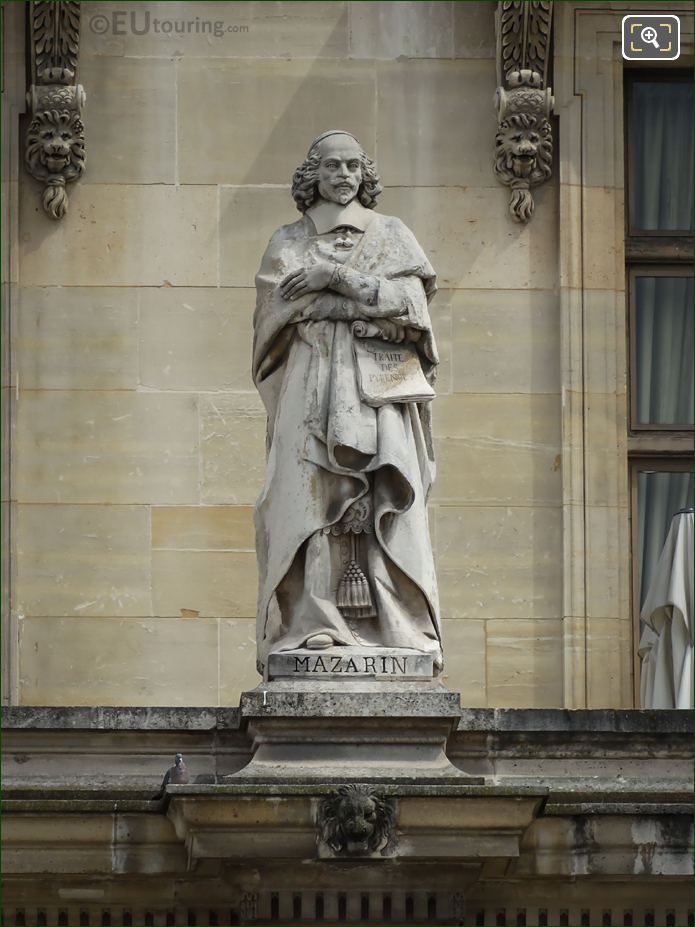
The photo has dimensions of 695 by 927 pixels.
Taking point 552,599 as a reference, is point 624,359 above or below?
above

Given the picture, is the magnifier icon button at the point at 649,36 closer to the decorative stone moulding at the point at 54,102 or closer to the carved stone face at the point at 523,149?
the carved stone face at the point at 523,149

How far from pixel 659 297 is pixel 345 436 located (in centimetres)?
529

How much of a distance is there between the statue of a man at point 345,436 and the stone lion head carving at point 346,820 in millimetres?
875

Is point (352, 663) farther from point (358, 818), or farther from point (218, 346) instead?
point (218, 346)

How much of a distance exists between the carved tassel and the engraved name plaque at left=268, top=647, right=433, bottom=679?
24 centimetres

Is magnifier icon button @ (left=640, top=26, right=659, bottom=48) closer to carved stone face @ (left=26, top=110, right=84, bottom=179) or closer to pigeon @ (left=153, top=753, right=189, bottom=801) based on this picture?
carved stone face @ (left=26, top=110, right=84, bottom=179)

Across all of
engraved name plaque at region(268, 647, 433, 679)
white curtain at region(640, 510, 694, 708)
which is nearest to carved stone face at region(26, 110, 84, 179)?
white curtain at region(640, 510, 694, 708)

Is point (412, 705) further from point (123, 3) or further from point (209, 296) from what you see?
point (123, 3)

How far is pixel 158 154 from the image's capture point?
2386 cm

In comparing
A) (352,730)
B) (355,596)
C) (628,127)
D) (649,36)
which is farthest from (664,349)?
(352,730)

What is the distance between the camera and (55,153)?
23.6m

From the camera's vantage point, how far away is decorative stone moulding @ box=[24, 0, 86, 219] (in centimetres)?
2359

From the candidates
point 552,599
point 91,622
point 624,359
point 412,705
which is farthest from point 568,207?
point 412,705

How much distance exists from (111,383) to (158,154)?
1.52m
